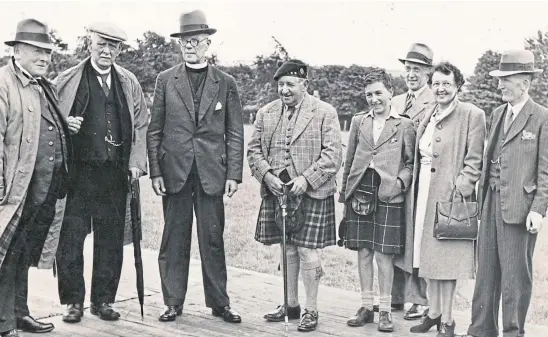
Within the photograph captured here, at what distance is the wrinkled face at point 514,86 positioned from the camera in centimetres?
409

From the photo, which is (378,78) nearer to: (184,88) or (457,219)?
(457,219)

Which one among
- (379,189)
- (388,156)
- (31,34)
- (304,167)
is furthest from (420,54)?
(31,34)

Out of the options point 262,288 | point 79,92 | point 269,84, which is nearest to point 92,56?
point 79,92

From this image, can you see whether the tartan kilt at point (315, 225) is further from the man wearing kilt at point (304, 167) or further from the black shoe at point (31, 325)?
the black shoe at point (31, 325)

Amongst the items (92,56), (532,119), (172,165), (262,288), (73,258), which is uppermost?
(92,56)

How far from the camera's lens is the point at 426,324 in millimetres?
4492

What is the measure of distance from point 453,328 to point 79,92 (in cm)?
300

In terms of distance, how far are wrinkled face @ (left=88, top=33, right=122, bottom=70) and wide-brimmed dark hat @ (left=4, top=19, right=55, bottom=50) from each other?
0.41 metres

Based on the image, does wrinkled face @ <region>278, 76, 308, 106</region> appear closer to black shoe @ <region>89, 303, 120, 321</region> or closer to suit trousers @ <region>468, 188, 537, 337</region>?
suit trousers @ <region>468, 188, 537, 337</region>

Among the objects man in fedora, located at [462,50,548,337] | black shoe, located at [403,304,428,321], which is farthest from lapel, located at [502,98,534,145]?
black shoe, located at [403,304,428,321]

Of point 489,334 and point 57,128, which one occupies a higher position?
point 57,128

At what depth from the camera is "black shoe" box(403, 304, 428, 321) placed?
4.86m

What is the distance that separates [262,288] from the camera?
5.60 meters

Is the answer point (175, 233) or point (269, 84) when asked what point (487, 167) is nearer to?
point (175, 233)
